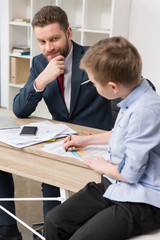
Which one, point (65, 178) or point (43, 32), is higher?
point (43, 32)

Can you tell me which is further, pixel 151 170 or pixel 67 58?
pixel 67 58

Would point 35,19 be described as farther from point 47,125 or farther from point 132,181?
point 132,181

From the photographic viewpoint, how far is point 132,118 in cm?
117

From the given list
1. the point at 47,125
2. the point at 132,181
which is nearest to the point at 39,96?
the point at 47,125

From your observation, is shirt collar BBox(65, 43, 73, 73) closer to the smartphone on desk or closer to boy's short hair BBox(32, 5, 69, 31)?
boy's short hair BBox(32, 5, 69, 31)

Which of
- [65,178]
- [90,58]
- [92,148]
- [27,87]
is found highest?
[90,58]

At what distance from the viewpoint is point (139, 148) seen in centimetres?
114

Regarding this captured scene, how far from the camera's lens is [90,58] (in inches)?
47.1

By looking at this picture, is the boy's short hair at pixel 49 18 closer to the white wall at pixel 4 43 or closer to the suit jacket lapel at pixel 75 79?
the suit jacket lapel at pixel 75 79

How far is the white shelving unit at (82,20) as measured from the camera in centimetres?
342

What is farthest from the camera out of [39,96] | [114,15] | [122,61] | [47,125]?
[114,15]

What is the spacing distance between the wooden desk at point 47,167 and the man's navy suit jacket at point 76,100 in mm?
450

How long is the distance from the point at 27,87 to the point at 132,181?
42.1 inches

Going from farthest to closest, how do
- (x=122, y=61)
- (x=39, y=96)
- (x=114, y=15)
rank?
(x=114, y=15)
(x=39, y=96)
(x=122, y=61)
